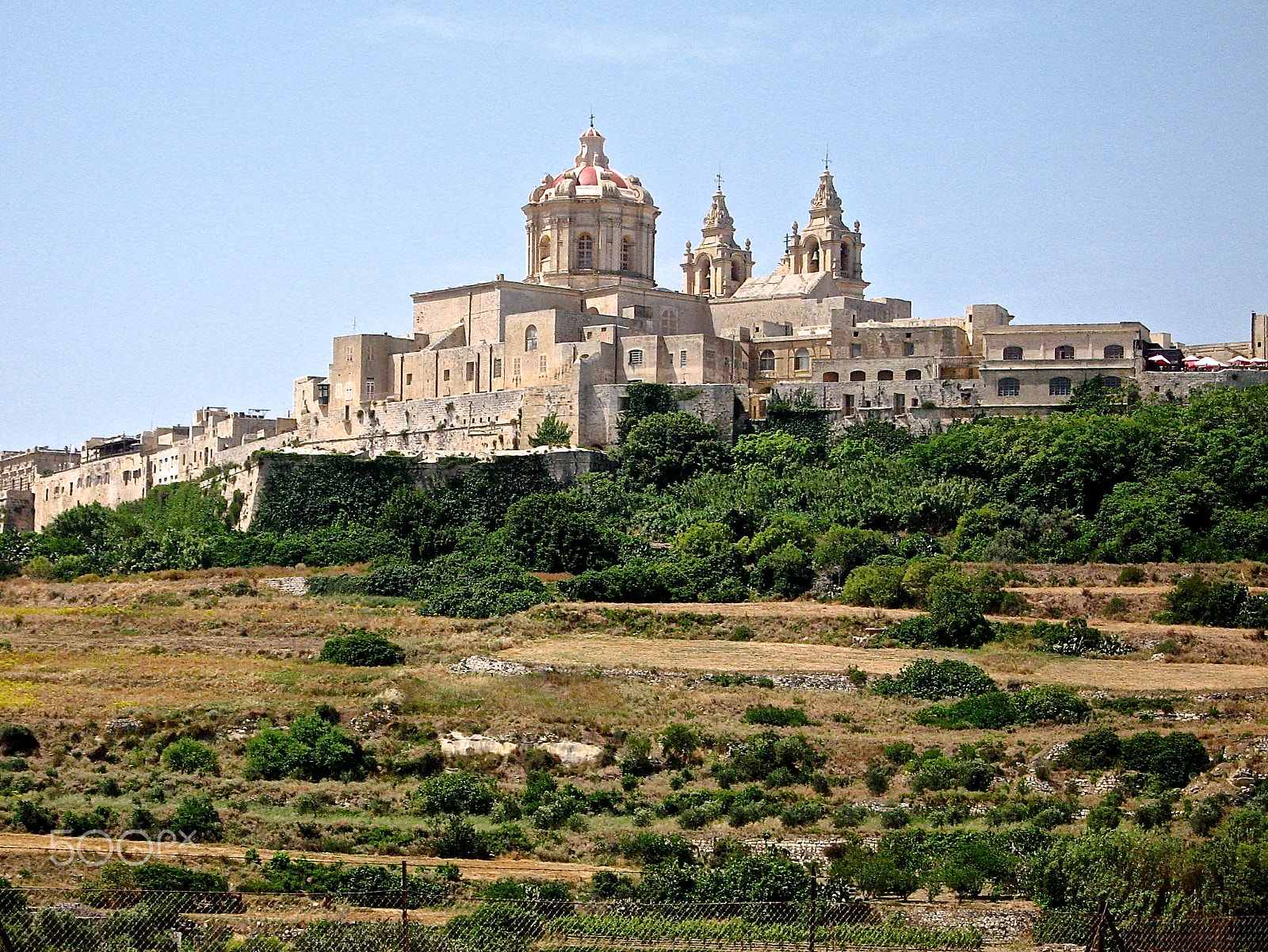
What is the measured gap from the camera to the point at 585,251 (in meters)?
63.7

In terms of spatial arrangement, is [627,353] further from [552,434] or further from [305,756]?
[305,756]

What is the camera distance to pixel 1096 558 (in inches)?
1775

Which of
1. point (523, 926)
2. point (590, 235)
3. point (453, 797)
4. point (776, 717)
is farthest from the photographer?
point (590, 235)

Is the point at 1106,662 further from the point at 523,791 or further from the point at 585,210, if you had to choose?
the point at 585,210

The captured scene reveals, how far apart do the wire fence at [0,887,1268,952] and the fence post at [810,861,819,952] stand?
0.08 meters

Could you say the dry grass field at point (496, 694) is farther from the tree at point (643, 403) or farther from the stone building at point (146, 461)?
the stone building at point (146, 461)

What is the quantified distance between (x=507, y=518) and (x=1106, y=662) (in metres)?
17.2

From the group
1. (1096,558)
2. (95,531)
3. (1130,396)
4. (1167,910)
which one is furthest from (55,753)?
(1130,396)

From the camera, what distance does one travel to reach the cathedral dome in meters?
63.9

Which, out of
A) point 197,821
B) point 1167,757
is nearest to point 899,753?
point 1167,757

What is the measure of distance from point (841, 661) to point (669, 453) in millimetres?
15791

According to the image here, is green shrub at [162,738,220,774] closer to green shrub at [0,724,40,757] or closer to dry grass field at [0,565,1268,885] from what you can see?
dry grass field at [0,565,1268,885]

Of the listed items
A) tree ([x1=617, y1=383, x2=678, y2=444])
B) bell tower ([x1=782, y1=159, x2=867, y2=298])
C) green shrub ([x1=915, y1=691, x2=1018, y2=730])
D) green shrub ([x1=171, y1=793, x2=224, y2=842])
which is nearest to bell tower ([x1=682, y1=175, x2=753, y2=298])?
bell tower ([x1=782, y1=159, x2=867, y2=298])

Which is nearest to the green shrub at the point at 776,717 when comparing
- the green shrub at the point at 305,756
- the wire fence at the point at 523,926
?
the green shrub at the point at 305,756
